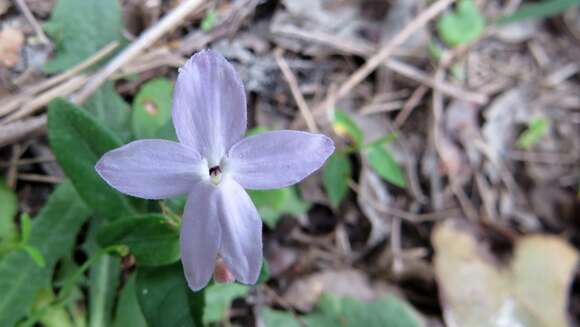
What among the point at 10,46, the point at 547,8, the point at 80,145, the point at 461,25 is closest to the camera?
the point at 80,145

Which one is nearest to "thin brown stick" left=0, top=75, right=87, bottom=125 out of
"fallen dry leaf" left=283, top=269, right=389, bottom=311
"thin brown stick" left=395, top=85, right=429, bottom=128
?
"fallen dry leaf" left=283, top=269, right=389, bottom=311

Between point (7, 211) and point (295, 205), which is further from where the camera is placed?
point (295, 205)

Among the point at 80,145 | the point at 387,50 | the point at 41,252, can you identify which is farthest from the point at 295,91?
the point at 41,252

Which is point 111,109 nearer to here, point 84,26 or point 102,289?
point 84,26

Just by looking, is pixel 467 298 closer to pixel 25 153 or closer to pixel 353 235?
pixel 353 235

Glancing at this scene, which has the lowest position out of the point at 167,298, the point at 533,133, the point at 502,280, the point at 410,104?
the point at 502,280

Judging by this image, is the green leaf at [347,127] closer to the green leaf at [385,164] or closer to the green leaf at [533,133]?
the green leaf at [385,164]

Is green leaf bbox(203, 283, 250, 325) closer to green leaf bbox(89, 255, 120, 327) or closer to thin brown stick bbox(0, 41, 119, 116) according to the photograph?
green leaf bbox(89, 255, 120, 327)
